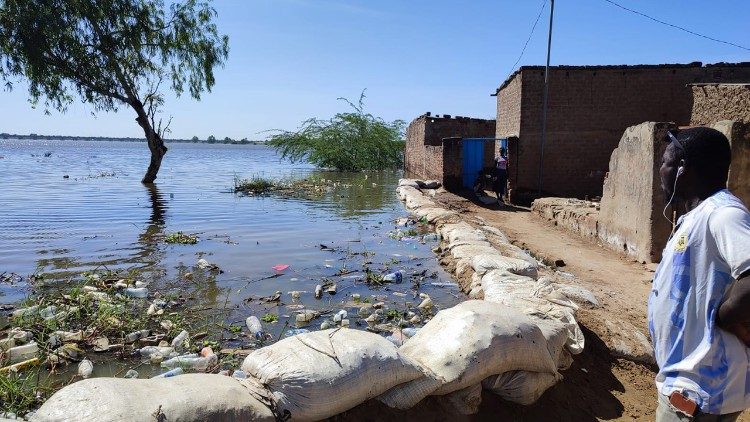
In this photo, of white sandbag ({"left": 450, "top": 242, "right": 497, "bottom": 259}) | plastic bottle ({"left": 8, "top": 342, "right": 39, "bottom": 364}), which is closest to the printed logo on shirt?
plastic bottle ({"left": 8, "top": 342, "right": 39, "bottom": 364})

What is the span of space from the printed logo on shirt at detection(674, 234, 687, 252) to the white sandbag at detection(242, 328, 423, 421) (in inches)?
60.8

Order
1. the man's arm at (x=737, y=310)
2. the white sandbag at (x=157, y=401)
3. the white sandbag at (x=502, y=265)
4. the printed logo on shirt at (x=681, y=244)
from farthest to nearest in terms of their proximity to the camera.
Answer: the white sandbag at (x=502, y=265)
the white sandbag at (x=157, y=401)
the printed logo on shirt at (x=681, y=244)
the man's arm at (x=737, y=310)

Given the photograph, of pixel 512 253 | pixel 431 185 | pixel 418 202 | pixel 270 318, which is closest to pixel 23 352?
pixel 270 318

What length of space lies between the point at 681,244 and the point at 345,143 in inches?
1074

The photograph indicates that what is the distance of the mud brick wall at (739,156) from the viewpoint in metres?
5.79

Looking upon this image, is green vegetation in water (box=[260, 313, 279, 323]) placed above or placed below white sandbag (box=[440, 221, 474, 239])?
below

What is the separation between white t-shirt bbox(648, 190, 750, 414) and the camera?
1.43 metres

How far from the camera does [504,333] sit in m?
2.98

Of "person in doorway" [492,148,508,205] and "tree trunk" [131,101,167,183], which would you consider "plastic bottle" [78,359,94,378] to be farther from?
"tree trunk" [131,101,167,183]

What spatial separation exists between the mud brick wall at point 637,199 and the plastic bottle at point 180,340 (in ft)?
17.3

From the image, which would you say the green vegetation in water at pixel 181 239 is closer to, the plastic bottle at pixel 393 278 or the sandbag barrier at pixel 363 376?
the plastic bottle at pixel 393 278

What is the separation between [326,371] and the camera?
2490mm

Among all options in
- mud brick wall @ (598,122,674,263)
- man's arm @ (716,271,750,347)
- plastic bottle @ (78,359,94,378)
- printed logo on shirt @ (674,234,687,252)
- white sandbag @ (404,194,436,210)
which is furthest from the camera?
white sandbag @ (404,194,436,210)

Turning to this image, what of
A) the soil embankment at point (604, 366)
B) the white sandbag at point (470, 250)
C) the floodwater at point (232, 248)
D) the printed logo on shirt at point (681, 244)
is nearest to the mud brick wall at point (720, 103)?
the soil embankment at point (604, 366)
